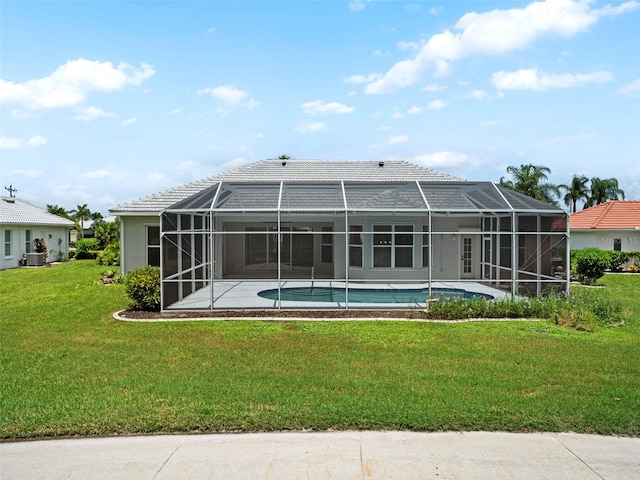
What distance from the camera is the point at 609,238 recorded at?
28.0m

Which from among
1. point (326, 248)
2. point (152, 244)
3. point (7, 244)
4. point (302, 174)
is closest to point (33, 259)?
point (7, 244)

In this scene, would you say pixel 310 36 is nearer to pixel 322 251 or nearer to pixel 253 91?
pixel 253 91

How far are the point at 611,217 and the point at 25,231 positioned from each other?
33.8 metres

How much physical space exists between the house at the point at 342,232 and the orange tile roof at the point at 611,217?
12621mm

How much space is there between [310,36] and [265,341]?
8.16 meters

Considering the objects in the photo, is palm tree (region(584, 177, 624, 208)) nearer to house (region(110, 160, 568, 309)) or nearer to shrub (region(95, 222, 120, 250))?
house (region(110, 160, 568, 309))

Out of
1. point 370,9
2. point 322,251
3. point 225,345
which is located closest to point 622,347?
point 225,345

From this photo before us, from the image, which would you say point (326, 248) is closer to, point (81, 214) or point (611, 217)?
point (611, 217)

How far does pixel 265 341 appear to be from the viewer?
29.3ft

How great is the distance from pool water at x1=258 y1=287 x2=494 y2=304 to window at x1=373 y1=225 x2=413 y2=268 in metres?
1.59

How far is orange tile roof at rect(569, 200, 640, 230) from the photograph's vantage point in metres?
27.7

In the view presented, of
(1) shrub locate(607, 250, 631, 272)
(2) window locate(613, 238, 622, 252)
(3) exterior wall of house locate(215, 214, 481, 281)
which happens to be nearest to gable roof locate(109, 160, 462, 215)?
(3) exterior wall of house locate(215, 214, 481, 281)

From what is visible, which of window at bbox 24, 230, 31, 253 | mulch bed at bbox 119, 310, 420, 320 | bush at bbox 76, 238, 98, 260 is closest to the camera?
mulch bed at bbox 119, 310, 420, 320

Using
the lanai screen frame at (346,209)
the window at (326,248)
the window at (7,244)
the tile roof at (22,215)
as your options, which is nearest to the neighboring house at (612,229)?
the lanai screen frame at (346,209)
